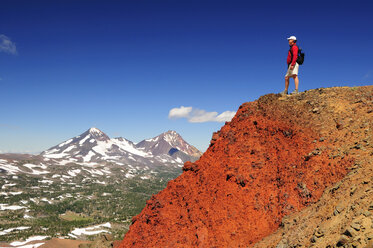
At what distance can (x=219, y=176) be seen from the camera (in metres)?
12.4

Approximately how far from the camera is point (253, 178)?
1159 cm

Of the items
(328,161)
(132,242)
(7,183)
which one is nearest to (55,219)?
(7,183)

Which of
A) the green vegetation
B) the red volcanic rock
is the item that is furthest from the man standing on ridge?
the green vegetation

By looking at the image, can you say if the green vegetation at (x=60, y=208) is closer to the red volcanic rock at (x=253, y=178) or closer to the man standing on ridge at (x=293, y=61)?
the red volcanic rock at (x=253, y=178)

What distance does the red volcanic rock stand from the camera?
10312 millimetres

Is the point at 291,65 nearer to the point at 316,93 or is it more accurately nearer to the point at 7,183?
the point at 316,93

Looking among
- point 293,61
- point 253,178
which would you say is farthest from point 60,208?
point 293,61

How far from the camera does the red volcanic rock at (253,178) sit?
10.3 meters

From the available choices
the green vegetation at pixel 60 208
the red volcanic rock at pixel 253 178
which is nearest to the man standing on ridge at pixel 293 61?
the red volcanic rock at pixel 253 178

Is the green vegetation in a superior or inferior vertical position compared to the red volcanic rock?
inferior

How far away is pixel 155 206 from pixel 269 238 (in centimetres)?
642

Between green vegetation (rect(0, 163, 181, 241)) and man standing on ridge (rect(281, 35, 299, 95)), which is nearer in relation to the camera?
man standing on ridge (rect(281, 35, 299, 95))

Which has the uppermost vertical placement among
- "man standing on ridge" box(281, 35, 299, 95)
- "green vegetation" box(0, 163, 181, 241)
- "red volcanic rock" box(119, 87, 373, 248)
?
"man standing on ridge" box(281, 35, 299, 95)

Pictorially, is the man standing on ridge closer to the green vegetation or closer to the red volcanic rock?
the red volcanic rock
